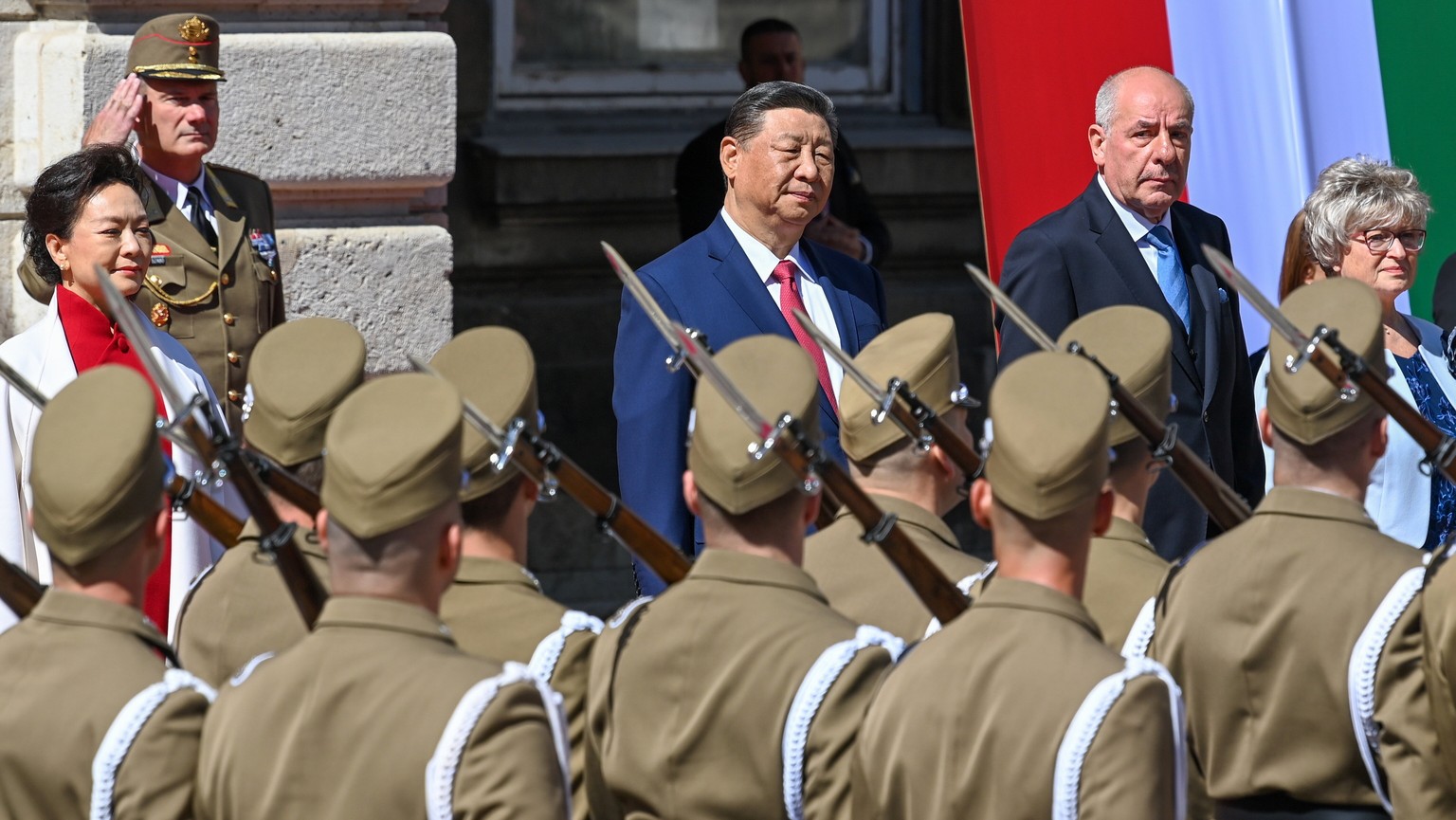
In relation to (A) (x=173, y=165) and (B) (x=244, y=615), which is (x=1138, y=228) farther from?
(B) (x=244, y=615)

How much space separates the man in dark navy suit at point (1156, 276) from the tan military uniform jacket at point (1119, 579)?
1.26 meters

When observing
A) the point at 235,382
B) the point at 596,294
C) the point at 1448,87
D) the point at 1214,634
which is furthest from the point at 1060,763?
the point at 596,294

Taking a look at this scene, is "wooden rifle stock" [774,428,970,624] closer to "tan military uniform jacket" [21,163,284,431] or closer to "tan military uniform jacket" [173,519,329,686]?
"tan military uniform jacket" [173,519,329,686]

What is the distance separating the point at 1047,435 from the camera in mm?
2729

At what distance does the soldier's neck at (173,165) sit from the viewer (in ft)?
16.8

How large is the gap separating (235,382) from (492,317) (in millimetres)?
3015

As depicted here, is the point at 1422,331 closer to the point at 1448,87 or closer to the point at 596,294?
the point at 1448,87

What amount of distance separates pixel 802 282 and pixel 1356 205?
116 cm

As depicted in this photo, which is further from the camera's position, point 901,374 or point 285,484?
point 901,374

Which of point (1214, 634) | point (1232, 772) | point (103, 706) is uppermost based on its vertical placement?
point (103, 706)

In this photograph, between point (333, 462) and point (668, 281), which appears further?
point (668, 281)

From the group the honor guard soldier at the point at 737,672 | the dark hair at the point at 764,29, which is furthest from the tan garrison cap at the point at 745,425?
the dark hair at the point at 764,29

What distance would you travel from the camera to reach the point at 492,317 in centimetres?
809

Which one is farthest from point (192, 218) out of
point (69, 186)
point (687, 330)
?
point (687, 330)
